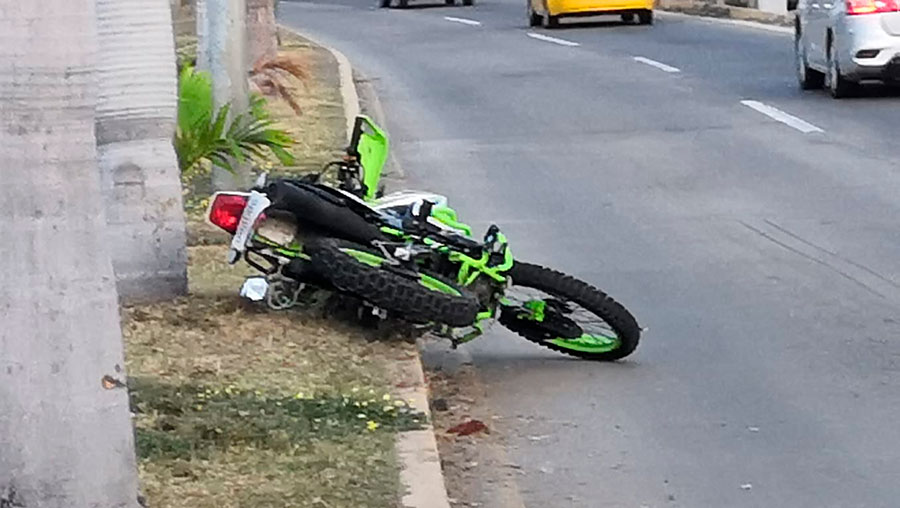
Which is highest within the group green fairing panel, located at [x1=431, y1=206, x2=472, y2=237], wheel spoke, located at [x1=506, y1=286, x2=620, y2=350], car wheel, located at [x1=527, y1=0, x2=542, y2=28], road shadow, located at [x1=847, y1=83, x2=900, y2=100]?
green fairing panel, located at [x1=431, y1=206, x2=472, y2=237]

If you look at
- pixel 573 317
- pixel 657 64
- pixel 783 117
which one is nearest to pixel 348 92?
pixel 783 117

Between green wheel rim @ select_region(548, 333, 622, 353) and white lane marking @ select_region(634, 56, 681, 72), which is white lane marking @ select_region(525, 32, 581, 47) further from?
green wheel rim @ select_region(548, 333, 622, 353)

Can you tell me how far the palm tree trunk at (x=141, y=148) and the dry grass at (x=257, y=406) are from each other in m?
0.19

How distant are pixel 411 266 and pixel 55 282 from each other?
2904 millimetres

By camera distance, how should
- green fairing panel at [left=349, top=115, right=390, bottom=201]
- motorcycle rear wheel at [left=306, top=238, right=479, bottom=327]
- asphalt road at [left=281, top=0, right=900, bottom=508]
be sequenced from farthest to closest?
green fairing panel at [left=349, top=115, right=390, bottom=201] → motorcycle rear wheel at [left=306, top=238, right=479, bottom=327] → asphalt road at [left=281, top=0, right=900, bottom=508]

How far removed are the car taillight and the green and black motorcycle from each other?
1121 cm

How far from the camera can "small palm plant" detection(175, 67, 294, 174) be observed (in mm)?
10797

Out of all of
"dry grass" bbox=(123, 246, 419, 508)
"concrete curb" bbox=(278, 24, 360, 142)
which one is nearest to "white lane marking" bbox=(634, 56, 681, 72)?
"concrete curb" bbox=(278, 24, 360, 142)

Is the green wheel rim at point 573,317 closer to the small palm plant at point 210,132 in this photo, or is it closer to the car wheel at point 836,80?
the small palm plant at point 210,132

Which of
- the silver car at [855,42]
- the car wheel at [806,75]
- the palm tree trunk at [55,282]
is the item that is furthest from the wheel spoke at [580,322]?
the car wheel at [806,75]

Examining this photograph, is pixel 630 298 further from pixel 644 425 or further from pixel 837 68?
pixel 837 68

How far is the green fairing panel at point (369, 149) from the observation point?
785 cm

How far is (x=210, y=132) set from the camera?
10781 millimetres

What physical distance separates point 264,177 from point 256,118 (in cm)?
429
